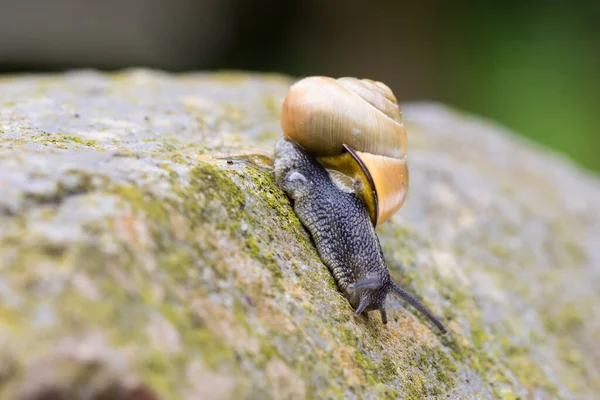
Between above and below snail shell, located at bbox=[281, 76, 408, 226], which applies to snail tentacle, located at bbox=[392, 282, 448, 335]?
below

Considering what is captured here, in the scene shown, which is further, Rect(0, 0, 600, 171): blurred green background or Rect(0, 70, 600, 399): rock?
Rect(0, 0, 600, 171): blurred green background

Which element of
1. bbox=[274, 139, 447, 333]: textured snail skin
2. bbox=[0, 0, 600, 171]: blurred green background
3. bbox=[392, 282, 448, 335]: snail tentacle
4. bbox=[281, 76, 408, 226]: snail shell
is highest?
bbox=[281, 76, 408, 226]: snail shell

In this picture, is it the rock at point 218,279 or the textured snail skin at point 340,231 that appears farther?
the textured snail skin at point 340,231

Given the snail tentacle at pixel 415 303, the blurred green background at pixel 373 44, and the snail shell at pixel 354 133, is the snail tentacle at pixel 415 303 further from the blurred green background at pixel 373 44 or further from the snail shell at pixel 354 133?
the blurred green background at pixel 373 44

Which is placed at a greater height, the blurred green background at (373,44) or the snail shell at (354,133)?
the snail shell at (354,133)

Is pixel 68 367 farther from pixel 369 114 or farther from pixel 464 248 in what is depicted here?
pixel 464 248

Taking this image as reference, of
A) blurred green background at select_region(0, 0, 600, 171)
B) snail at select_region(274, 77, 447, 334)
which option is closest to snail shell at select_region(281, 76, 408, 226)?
snail at select_region(274, 77, 447, 334)

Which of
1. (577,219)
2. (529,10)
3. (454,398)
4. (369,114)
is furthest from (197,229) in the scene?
(529,10)

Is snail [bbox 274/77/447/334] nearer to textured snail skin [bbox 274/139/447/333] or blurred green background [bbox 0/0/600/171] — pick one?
textured snail skin [bbox 274/139/447/333]

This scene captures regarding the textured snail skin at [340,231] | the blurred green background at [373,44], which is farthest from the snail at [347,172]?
the blurred green background at [373,44]
